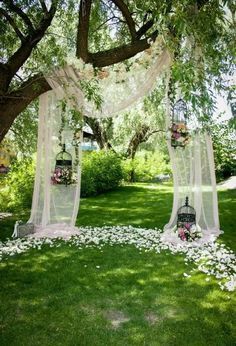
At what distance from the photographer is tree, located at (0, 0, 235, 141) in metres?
3.25

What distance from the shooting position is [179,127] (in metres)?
6.02

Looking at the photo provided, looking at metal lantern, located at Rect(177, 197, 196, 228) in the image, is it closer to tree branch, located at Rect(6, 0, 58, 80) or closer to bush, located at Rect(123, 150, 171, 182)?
tree branch, located at Rect(6, 0, 58, 80)

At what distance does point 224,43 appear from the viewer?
161 inches

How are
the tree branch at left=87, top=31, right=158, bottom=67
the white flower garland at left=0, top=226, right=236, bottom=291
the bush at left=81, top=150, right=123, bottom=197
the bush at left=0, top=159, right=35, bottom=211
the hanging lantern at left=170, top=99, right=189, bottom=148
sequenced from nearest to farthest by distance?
1. the white flower garland at left=0, top=226, right=236, bottom=291
2. the tree branch at left=87, top=31, right=158, bottom=67
3. the hanging lantern at left=170, top=99, right=189, bottom=148
4. the bush at left=0, top=159, right=35, bottom=211
5. the bush at left=81, top=150, right=123, bottom=197

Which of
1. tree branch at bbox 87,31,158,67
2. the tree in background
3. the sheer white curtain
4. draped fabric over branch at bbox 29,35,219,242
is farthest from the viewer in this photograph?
the tree in background

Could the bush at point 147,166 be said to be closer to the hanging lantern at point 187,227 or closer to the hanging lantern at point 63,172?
→ the hanging lantern at point 63,172

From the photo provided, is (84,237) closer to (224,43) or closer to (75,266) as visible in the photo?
(75,266)

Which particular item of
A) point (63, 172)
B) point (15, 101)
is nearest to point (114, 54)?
point (15, 101)

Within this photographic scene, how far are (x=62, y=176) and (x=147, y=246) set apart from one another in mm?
1920

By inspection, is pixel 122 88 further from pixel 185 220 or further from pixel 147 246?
pixel 147 246

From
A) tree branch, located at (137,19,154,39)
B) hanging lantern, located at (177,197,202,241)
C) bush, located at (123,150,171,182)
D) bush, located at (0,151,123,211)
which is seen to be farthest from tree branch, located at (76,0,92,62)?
bush, located at (123,150,171,182)

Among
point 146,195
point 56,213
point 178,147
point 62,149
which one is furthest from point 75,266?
point 146,195

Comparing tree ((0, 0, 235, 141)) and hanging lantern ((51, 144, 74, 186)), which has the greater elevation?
tree ((0, 0, 235, 141))

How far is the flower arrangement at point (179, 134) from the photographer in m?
6.04
